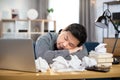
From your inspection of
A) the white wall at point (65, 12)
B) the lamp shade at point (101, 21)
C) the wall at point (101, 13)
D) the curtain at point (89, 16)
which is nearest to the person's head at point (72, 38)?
the lamp shade at point (101, 21)

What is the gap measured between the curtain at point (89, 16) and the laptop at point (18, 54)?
4389mm

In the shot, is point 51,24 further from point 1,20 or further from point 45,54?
point 45,54

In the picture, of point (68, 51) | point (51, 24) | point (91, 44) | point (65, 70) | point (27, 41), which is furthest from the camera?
point (51, 24)

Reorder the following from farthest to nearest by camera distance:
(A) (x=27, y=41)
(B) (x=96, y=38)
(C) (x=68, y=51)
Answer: (B) (x=96, y=38) → (C) (x=68, y=51) → (A) (x=27, y=41)

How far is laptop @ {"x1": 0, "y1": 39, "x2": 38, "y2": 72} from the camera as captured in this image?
4.48 feet

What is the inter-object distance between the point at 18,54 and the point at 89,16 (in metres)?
4.50

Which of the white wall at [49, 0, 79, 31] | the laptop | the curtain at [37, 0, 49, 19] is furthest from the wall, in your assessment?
the laptop

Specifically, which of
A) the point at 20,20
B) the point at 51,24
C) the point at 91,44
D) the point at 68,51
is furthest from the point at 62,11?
the point at 68,51

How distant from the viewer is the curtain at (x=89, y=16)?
5734mm

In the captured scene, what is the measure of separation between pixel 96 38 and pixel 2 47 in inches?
177

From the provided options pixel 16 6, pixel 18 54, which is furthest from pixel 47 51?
pixel 16 6

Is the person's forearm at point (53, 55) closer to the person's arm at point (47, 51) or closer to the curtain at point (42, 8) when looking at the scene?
the person's arm at point (47, 51)

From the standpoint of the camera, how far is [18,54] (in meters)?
1.41

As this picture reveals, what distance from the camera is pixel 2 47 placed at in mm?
1455
